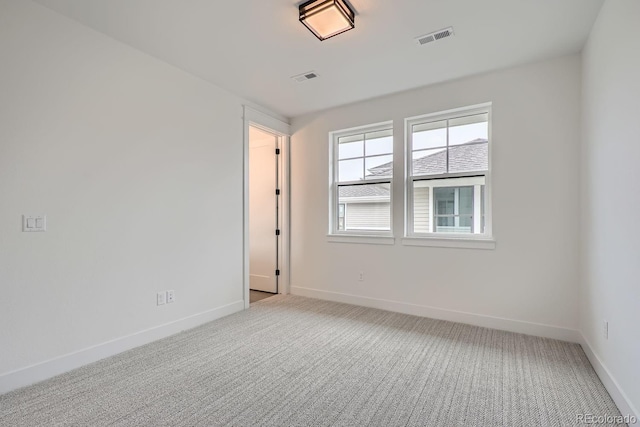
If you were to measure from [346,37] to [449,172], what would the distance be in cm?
189

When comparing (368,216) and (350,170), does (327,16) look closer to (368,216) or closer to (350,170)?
(350,170)

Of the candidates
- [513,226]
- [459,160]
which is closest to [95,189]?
[459,160]

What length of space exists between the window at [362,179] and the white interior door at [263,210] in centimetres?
98

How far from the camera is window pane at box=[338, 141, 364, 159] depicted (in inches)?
165

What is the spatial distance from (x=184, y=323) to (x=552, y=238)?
3.76 meters

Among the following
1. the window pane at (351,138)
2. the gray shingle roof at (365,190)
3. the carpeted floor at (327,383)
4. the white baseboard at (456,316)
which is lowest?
the carpeted floor at (327,383)

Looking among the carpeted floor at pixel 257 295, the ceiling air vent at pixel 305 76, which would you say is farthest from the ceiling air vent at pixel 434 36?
the carpeted floor at pixel 257 295

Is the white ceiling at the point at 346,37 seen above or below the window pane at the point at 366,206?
above

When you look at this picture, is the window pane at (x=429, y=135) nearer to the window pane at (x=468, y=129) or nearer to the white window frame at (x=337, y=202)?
the window pane at (x=468, y=129)

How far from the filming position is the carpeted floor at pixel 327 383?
178 cm

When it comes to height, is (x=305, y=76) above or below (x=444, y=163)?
above

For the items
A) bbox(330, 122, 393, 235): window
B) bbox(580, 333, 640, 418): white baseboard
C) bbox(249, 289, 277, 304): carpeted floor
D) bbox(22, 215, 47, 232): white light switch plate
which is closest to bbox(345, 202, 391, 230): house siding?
bbox(330, 122, 393, 235): window

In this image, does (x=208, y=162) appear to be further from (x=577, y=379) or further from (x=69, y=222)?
(x=577, y=379)

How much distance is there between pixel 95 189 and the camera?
2.50m
